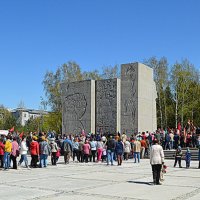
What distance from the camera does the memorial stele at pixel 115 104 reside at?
29.7m

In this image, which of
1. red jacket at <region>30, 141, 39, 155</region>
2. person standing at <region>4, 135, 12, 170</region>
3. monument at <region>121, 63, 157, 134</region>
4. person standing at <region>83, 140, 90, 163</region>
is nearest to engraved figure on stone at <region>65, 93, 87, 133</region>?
monument at <region>121, 63, 157, 134</region>

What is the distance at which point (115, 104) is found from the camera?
30.0 meters

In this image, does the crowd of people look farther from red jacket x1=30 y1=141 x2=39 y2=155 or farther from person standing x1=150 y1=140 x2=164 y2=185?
person standing x1=150 y1=140 x2=164 y2=185

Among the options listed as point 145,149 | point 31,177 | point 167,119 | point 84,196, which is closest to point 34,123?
point 167,119

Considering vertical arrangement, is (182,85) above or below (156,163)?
above

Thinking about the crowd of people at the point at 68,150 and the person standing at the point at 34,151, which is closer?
the crowd of people at the point at 68,150

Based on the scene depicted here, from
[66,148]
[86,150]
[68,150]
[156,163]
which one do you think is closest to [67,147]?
[66,148]

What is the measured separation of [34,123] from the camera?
79000mm

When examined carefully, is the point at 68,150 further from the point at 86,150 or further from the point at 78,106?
the point at 78,106

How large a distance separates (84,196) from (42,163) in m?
9.87

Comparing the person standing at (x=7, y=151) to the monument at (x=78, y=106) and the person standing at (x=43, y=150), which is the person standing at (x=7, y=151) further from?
the monument at (x=78, y=106)

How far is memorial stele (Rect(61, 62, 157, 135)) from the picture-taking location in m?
29.7

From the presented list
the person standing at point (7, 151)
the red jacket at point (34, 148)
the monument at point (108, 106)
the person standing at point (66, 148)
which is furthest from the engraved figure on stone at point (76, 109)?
the person standing at point (7, 151)

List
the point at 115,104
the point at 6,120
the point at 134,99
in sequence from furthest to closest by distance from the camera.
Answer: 1. the point at 6,120
2. the point at 115,104
3. the point at 134,99
